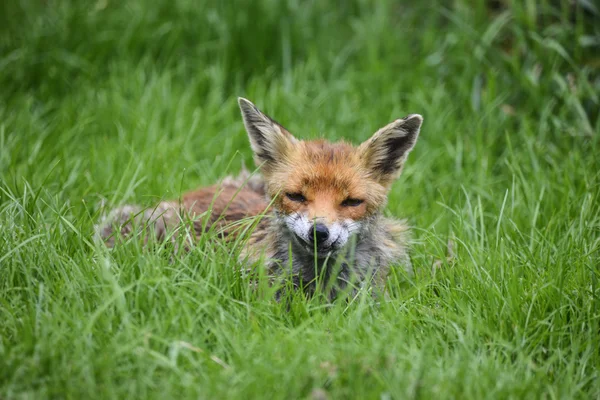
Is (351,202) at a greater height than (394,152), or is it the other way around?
(394,152)

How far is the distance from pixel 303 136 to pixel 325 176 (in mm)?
2334

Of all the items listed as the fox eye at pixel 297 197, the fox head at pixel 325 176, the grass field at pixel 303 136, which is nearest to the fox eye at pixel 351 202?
the fox head at pixel 325 176

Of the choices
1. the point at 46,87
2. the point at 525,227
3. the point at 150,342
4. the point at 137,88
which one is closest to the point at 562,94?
the point at 525,227

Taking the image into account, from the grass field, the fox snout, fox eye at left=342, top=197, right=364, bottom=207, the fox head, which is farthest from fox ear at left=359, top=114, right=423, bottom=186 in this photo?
the fox snout

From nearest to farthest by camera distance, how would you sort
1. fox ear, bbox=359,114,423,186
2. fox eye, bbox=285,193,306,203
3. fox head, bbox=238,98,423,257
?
1. fox head, bbox=238,98,423,257
2. fox eye, bbox=285,193,306,203
3. fox ear, bbox=359,114,423,186

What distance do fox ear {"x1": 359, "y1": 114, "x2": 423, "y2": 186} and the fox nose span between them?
813 mm

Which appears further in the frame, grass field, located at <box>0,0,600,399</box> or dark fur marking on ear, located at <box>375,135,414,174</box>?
dark fur marking on ear, located at <box>375,135,414,174</box>

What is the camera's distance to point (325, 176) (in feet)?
16.2

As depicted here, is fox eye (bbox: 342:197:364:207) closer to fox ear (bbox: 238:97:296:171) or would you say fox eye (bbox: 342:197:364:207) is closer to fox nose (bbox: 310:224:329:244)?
fox nose (bbox: 310:224:329:244)

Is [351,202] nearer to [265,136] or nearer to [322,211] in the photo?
[322,211]

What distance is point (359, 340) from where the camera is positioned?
4.06 meters

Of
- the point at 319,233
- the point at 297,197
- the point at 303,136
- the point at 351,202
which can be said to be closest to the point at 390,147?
the point at 351,202

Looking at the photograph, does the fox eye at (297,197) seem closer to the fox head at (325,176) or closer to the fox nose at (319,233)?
the fox head at (325,176)

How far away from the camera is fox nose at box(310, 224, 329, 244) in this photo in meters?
4.61
